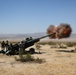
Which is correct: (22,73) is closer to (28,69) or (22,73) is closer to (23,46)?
(28,69)

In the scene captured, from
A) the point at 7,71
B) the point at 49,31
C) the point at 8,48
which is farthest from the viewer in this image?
the point at 49,31

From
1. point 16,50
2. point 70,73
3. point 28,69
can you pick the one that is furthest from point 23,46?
point 70,73

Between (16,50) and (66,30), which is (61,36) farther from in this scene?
(16,50)

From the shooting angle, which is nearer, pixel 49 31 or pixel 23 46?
pixel 23 46

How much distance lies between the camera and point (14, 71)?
49.2ft

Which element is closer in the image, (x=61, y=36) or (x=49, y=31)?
(x=61, y=36)

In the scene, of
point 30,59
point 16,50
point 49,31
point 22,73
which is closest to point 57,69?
point 22,73

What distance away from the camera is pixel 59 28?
98.2 ft

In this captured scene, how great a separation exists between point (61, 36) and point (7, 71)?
15534 millimetres

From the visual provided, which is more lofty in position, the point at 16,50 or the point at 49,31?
the point at 49,31

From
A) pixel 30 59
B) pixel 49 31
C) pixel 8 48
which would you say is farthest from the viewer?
pixel 49 31

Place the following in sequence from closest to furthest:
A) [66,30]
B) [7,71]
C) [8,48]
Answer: [7,71], [8,48], [66,30]

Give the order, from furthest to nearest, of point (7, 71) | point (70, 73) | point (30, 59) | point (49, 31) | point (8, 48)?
point (49, 31) < point (8, 48) < point (30, 59) < point (7, 71) < point (70, 73)

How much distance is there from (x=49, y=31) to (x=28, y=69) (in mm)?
16449
